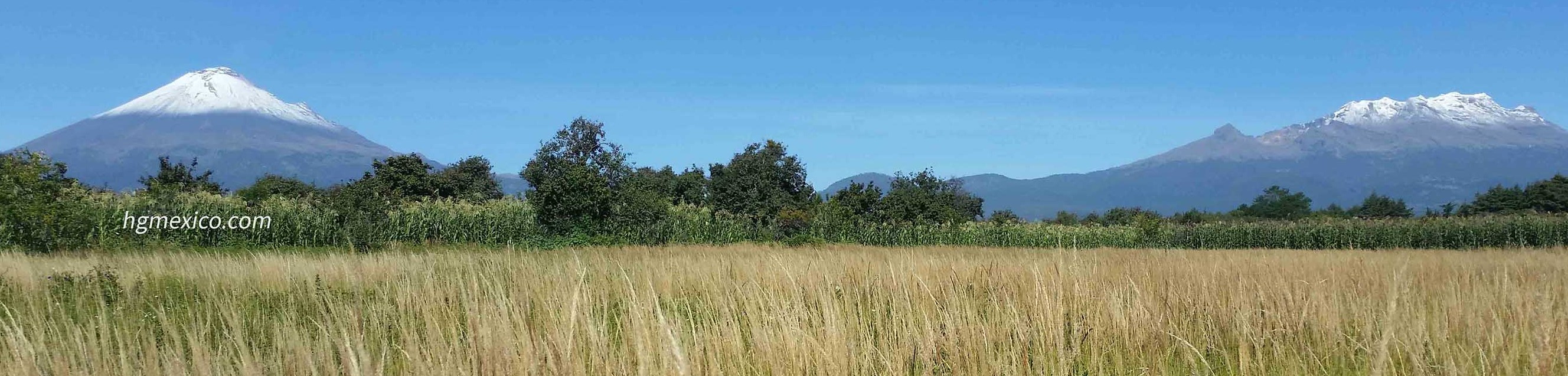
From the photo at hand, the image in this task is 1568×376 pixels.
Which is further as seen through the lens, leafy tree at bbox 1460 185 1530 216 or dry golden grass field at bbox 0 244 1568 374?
leafy tree at bbox 1460 185 1530 216

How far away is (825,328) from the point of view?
3912 mm

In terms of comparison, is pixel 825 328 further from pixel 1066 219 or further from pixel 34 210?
pixel 1066 219

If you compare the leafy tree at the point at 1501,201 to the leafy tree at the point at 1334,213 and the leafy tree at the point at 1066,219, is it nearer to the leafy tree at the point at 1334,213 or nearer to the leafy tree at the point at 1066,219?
the leafy tree at the point at 1334,213

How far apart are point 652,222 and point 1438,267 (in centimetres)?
2401

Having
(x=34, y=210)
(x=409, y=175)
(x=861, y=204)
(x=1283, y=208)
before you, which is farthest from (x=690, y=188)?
(x=1283, y=208)

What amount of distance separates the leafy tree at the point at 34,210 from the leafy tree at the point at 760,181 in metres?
57.6

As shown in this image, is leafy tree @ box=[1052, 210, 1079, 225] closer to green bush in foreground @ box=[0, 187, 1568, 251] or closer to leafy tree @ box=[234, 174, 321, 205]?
green bush in foreground @ box=[0, 187, 1568, 251]

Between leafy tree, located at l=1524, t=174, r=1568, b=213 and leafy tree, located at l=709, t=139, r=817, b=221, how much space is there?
7780cm

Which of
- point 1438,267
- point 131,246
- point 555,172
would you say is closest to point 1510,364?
point 1438,267

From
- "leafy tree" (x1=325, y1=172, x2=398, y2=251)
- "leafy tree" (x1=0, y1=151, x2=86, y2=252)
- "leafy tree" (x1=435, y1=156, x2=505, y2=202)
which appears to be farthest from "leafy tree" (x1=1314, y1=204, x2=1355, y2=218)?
"leafy tree" (x1=435, y1=156, x2=505, y2=202)

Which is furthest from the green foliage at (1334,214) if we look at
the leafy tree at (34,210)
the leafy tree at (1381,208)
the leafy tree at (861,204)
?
the leafy tree at (34,210)

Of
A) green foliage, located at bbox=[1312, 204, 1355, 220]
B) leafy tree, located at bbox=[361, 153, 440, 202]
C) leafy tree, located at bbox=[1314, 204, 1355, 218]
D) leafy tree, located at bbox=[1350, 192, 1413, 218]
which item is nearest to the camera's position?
green foliage, located at bbox=[1312, 204, 1355, 220]

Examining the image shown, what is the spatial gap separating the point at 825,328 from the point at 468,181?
8363cm

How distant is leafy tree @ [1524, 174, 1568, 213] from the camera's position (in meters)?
89.0
